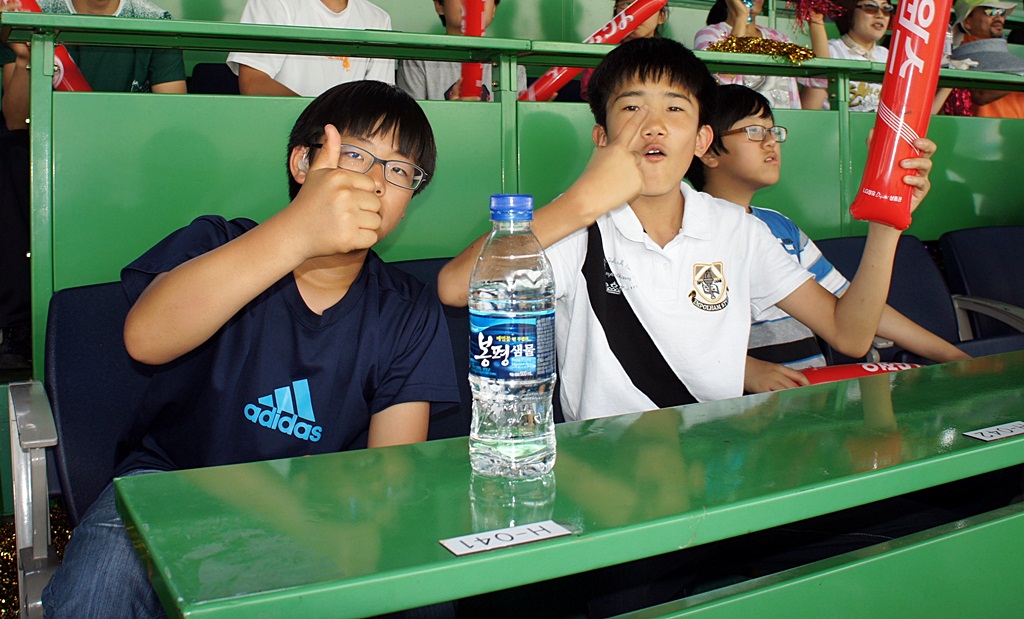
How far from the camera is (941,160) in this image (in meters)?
3.16

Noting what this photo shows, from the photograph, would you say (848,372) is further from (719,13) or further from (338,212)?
(719,13)

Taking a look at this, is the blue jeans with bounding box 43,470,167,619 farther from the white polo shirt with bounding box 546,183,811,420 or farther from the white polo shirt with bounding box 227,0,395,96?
the white polo shirt with bounding box 227,0,395,96

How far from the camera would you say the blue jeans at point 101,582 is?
1.00 m

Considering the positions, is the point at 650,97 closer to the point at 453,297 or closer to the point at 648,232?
the point at 648,232

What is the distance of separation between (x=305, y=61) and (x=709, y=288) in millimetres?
1626

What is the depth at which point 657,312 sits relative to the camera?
5.17 feet

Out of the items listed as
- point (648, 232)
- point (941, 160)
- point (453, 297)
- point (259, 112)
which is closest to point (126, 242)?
point (259, 112)

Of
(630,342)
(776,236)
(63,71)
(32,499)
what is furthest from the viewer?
(776,236)

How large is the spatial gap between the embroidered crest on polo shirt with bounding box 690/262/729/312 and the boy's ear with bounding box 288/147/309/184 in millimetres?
741

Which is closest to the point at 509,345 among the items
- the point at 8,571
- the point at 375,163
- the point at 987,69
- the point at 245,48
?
the point at 375,163

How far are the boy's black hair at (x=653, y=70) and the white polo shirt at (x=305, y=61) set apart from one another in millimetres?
988

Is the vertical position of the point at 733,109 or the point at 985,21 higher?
the point at 985,21

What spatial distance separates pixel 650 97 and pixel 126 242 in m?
1.20

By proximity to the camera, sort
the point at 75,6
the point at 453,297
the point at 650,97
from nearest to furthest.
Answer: the point at 453,297 < the point at 650,97 < the point at 75,6
